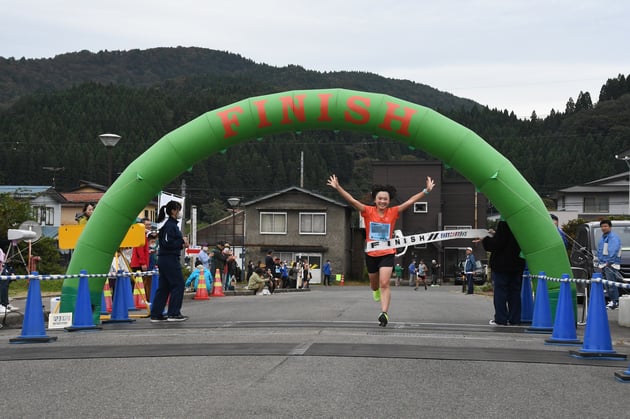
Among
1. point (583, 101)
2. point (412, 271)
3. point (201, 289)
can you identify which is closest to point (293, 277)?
point (412, 271)

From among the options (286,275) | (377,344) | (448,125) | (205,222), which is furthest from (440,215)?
(377,344)

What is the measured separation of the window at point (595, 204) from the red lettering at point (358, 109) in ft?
218

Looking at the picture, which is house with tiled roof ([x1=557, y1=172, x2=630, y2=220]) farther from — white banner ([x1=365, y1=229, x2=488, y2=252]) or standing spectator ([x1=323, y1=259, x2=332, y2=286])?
white banner ([x1=365, y1=229, x2=488, y2=252])

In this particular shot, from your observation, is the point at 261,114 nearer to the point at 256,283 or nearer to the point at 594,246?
the point at 594,246

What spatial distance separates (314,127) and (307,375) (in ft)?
27.8

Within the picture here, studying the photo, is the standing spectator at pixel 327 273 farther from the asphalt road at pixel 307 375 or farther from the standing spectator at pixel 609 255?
the asphalt road at pixel 307 375

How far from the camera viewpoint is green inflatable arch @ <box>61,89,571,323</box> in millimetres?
13109

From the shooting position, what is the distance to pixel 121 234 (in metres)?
13.9

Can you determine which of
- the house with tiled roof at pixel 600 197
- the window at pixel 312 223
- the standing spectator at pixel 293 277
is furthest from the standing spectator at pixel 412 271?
the house with tiled roof at pixel 600 197

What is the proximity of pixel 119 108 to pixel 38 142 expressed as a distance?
16.4m

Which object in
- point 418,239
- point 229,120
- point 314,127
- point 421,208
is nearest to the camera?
point 418,239

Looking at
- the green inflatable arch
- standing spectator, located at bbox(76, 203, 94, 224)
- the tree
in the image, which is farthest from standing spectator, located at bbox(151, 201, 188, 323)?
the tree

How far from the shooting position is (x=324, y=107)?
565 inches

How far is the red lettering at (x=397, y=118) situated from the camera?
1402 centimetres
